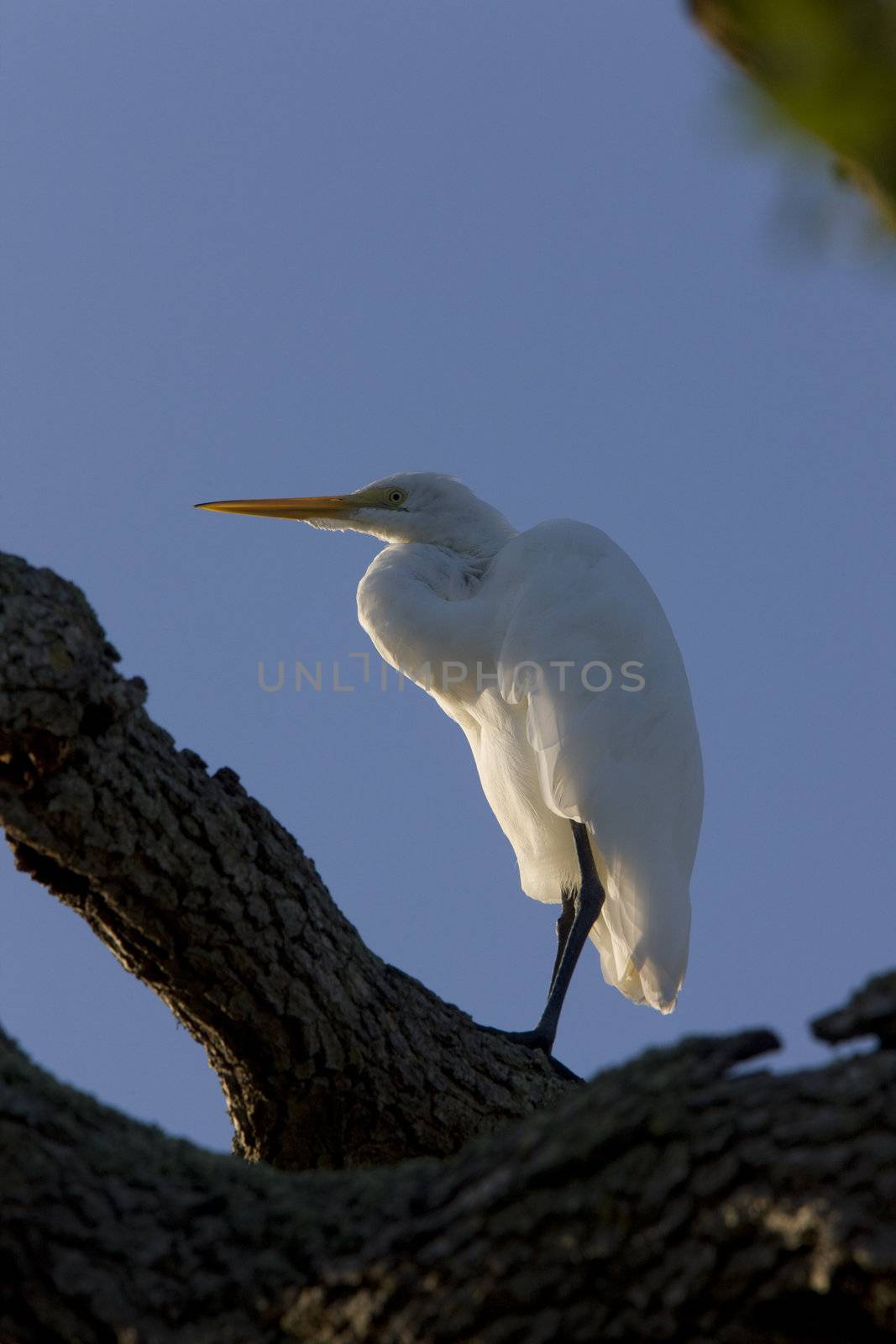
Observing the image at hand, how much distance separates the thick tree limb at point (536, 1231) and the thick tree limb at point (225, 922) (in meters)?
1.01

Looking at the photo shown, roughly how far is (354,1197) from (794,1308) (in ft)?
2.12

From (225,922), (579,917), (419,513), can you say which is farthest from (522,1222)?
(419,513)

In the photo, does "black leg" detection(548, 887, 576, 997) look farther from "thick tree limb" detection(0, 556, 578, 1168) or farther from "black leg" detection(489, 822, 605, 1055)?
"thick tree limb" detection(0, 556, 578, 1168)

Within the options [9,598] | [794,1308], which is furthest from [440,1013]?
[794,1308]

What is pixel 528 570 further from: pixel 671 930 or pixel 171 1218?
pixel 171 1218

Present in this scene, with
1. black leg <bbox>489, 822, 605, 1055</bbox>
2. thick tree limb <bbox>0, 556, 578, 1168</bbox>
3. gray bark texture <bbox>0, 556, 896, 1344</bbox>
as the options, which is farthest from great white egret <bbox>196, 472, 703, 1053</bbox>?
gray bark texture <bbox>0, 556, 896, 1344</bbox>

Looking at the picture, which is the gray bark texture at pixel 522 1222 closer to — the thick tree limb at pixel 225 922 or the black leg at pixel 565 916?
the thick tree limb at pixel 225 922

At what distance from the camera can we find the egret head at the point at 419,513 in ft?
20.1

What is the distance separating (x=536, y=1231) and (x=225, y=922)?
1.59 m

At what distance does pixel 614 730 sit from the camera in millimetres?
5246

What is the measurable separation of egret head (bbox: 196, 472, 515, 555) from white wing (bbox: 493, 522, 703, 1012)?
0.99ft

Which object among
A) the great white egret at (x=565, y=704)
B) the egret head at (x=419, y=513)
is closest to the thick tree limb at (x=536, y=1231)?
the great white egret at (x=565, y=704)

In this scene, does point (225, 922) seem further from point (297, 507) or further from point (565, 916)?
point (297, 507)

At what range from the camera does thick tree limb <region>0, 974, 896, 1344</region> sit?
1.48 metres
